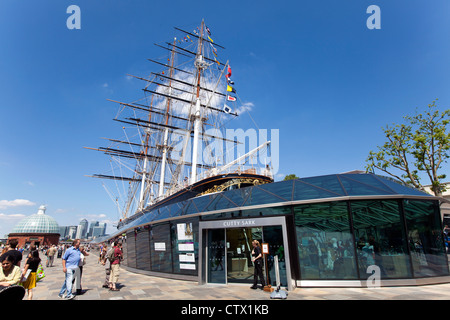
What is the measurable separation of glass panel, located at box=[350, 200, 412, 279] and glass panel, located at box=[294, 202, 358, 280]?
13.3 inches

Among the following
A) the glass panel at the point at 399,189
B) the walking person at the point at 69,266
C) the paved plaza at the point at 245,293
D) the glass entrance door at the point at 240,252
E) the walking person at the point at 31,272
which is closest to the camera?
the walking person at the point at 31,272

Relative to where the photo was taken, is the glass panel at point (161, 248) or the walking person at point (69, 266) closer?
the walking person at point (69, 266)

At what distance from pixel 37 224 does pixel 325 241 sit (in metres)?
98.3

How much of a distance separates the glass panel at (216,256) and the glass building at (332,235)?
4 cm

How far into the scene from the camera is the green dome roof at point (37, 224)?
76.5 metres

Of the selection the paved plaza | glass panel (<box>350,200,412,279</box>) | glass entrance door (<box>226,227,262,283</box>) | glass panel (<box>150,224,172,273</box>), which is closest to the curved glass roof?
glass panel (<box>350,200,412,279</box>)

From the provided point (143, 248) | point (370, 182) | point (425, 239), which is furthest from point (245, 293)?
point (143, 248)

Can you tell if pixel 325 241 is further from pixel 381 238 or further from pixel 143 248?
pixel 143 248

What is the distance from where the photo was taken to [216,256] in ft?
31.0

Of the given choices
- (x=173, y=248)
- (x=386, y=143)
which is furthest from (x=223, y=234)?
(x=386, y=143)

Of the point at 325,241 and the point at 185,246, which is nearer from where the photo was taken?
the point at 325,241

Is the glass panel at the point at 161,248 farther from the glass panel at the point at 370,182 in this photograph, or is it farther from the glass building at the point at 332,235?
the glass panel at the point at 370,182

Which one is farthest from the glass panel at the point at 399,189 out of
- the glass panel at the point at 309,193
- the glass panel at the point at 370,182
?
the glass panel at the point at 309,193
